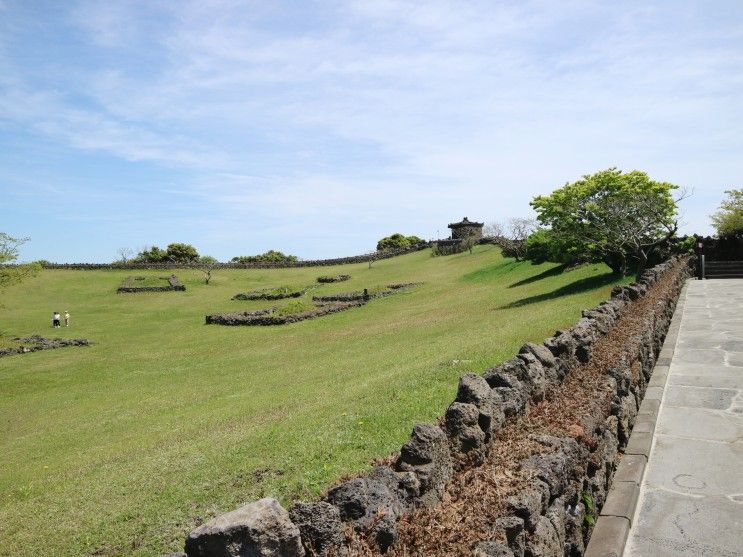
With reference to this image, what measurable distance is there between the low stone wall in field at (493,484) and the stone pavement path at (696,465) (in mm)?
500

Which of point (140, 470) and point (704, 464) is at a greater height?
point (704, 464)

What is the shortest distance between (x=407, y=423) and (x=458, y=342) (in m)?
9.57

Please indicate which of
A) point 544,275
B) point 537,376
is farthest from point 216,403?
point 544,275

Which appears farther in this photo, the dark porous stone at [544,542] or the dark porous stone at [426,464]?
the dark porous stone at [426,464]

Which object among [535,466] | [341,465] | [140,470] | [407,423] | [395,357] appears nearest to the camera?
[535,466]

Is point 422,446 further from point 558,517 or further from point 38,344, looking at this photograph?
point 38,344

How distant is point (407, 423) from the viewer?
9047 millimetres

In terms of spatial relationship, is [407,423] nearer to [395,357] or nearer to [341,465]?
[341,465]

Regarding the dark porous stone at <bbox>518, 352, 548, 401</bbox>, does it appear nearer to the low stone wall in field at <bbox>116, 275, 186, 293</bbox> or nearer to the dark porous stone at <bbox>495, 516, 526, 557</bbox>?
the dark porous stone at <bbox>495, 516, 526, 557</bbox>

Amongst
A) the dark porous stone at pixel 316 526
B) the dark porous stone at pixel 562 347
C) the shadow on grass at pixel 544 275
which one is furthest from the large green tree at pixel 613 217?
the dark porous stone at pixel 316 526

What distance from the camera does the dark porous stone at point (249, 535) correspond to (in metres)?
2.86

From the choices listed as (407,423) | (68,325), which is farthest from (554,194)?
(68,325)

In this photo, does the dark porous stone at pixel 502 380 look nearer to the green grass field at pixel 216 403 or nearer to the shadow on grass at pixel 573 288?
the green grass field at pixel 216 403

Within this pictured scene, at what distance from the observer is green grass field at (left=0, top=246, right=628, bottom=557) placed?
7832 mm
